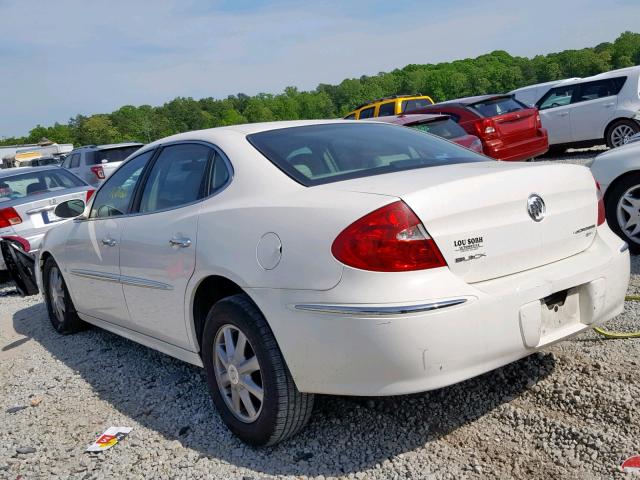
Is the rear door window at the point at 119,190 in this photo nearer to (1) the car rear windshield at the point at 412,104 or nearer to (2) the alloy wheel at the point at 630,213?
(2) the alloy wheel at the point at 630,213

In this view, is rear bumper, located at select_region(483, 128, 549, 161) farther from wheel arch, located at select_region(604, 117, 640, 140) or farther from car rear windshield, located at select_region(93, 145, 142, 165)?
car rear windshield, located at select_region(93, 145, 142, 165)

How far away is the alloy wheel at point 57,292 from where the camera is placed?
5406 millimetres

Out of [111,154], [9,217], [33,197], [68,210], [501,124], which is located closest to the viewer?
[68,210]

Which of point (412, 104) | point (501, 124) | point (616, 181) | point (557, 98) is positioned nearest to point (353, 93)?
point (412, 104)

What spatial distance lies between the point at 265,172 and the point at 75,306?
8.83ft

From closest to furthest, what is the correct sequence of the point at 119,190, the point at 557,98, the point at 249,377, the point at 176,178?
the point at 249,377 → the point at 176,178 → the point at 119,190 → the point at 557,98

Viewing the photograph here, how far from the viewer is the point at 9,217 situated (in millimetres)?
7953

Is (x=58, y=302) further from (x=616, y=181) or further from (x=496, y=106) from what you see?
(x=496, y=106)

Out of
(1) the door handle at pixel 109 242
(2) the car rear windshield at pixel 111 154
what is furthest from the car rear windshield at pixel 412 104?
(1) the door handle at pixel 109 242

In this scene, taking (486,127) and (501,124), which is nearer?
(486,127)

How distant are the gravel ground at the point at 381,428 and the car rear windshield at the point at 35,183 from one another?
5.17 metres

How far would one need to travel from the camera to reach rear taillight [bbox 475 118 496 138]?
1145 cm

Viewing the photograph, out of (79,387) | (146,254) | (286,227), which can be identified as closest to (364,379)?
(286,227)

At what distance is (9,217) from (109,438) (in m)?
5.39
